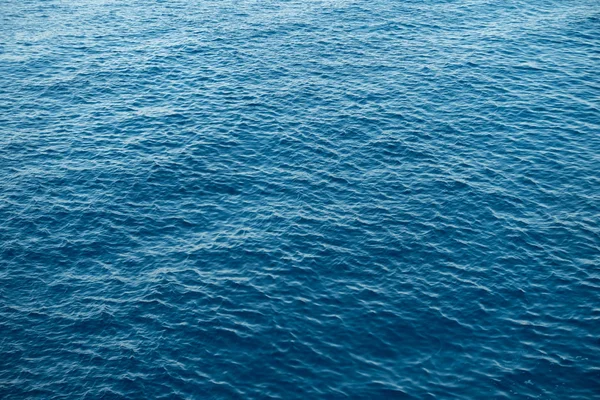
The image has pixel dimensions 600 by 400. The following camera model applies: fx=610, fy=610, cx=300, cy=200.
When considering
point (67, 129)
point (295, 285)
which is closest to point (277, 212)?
point (295, 285)

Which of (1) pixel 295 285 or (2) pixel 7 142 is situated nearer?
(1) pixel 295 285

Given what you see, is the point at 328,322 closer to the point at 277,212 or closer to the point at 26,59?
the point at 277,212

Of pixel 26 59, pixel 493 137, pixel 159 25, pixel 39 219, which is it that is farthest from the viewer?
pixel 159 25

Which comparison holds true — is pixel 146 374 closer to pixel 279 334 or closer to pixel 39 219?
pixel 279 334

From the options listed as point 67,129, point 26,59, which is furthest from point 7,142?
point 26,59

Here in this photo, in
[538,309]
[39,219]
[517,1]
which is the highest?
[517,1]

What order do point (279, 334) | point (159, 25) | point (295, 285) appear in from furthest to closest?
point (159, 25)
point (295, 285)
point (279, 334)

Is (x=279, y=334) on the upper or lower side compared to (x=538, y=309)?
lower
